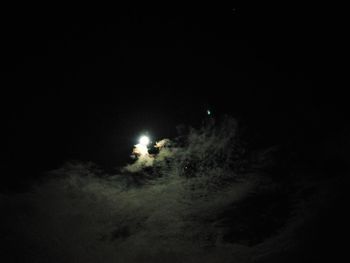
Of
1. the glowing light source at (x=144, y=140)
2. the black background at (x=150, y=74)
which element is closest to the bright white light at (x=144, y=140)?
the glowing light source at (x=144, y=140)

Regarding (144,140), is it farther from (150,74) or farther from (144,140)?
(150,74)

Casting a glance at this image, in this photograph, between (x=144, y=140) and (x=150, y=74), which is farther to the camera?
(x=144, y=140)

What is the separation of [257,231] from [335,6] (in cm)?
586

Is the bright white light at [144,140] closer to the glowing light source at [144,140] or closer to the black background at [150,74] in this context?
the glowing light source at [144,140]

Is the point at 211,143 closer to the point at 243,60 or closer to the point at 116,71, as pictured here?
the point at 243,60

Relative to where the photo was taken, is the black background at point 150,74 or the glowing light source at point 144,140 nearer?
the black background at point 150,74

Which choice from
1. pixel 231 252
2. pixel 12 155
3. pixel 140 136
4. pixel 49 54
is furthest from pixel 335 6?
pixel 231 252

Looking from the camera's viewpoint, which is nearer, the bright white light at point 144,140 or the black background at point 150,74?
the black background at point 150,74

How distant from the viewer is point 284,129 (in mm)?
5102

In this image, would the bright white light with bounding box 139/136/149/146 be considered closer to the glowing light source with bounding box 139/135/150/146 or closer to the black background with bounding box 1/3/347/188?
the glowing light source with bounding box 139/135/150/146

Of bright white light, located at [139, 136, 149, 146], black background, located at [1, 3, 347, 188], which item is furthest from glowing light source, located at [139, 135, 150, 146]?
black background, located at [1, 3, 347, 188]

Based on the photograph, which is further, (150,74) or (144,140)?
(144,140)

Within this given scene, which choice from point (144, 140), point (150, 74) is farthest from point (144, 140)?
point (150, 74)

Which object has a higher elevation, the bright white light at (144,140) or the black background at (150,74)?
the black background at (150,74)
